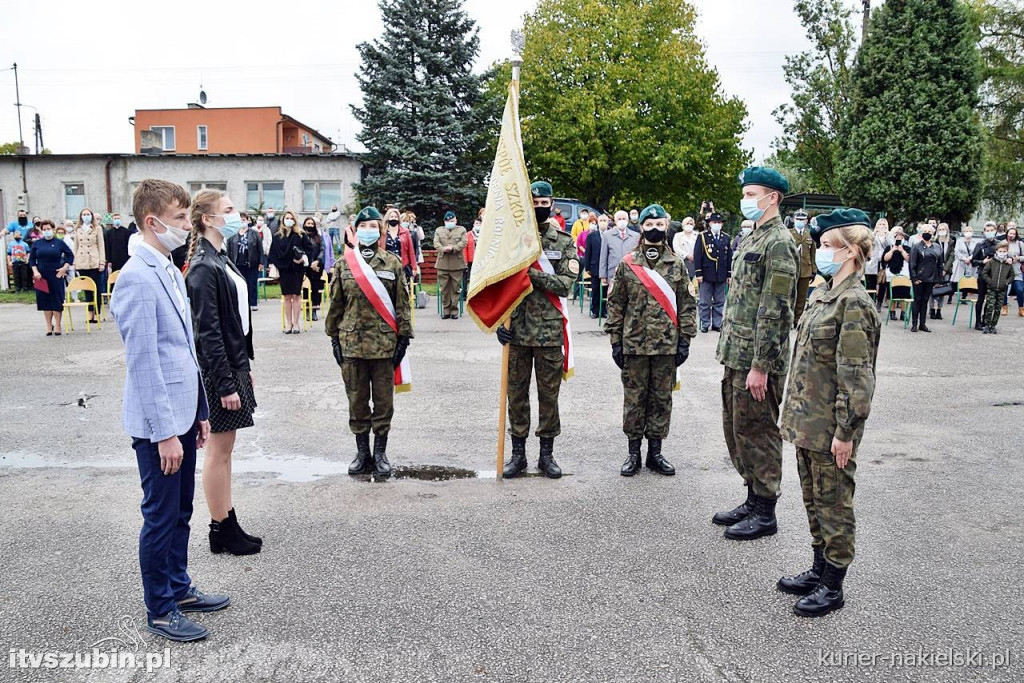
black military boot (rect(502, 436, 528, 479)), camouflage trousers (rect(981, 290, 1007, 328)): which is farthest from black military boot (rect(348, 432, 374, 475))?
camouflage trousers (rect(981, 290, 1007, 328))

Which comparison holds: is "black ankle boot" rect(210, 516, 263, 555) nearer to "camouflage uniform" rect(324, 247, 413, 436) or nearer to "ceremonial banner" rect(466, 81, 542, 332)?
"camouflage uniform" rect(324, 247, 413, 436)

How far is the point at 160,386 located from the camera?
11.3 ft

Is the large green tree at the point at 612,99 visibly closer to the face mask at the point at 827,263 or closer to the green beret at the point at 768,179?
the green beret at the point at 768,179

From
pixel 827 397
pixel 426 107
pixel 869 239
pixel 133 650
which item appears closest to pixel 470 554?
pixel 133 650

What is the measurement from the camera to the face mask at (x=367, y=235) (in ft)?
20.2

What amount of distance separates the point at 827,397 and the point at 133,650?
11.5 ft

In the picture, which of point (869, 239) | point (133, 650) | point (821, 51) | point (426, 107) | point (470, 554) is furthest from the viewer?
point (821, 51)

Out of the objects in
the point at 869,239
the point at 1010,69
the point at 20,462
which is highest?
the point at 1010,69

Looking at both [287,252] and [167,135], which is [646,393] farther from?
[167,135]

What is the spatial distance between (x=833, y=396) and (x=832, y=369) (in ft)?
0.44

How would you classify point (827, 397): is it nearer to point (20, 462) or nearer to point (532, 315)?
point (532, 315)

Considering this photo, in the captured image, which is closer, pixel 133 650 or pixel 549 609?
pixel 133 650

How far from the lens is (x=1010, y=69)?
98.7 ft

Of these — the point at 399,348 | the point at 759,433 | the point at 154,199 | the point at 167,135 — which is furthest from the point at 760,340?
the point at 167,135
